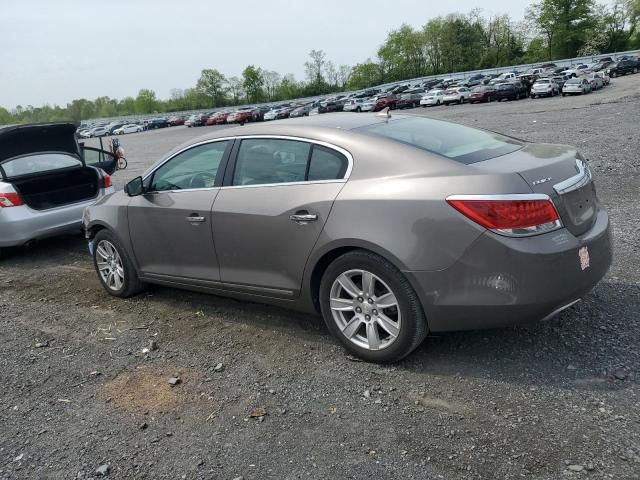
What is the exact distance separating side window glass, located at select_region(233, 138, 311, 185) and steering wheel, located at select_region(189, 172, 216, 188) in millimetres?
261

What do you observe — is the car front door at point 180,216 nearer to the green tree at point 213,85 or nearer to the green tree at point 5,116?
the green tree at point 213,85

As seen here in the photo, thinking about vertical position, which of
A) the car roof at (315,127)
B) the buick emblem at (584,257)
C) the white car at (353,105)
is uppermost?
the car roof at (315,127)

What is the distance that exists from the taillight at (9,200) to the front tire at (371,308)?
5.32 metres

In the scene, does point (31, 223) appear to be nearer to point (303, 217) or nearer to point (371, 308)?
point (303, 217)

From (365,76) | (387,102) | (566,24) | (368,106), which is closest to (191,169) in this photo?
(368,106)

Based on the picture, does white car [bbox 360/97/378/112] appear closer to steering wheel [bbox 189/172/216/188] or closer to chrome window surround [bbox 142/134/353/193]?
chrome window surround [bbox 142/134/353/193]

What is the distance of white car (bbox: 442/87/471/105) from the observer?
164ft

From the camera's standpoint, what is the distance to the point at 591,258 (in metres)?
3.52

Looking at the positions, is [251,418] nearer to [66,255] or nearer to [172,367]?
[172,367]

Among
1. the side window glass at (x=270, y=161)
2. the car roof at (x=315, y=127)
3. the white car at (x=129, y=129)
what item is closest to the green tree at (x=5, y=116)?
the white car at (x=129, y=129)

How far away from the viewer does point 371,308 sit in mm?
3756

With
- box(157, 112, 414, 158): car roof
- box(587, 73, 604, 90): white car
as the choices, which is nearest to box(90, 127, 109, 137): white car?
box(587, 73, 604, 90): white car

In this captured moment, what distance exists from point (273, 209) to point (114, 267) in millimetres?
2378

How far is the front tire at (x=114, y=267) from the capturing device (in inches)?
217
